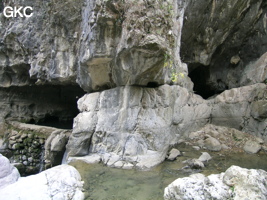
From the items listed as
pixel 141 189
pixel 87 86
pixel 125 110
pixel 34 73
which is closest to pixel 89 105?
pixel 87 86

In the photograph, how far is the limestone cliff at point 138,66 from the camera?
4.29m

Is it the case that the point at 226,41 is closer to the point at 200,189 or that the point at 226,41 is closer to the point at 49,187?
the point at 200,189

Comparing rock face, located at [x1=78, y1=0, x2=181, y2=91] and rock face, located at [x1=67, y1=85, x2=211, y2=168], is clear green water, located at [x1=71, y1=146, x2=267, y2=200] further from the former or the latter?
rock face, located at [x1=78, y1=0, x2=181, y2=91]

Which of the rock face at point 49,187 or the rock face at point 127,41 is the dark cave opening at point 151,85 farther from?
the rock face at point 49,187

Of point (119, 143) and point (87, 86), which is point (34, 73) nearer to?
point (87, 86)

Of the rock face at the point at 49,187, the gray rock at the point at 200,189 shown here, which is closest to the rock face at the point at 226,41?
the gray rock at the point at 200,189

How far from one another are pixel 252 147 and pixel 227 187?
3.81 m

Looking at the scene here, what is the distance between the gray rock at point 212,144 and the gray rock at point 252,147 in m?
0.67

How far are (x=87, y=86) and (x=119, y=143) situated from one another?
6.77 ft

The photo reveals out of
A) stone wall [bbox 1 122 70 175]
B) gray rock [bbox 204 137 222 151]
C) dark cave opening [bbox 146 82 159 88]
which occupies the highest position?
dark cave opening [bbox 146 82 159 88]

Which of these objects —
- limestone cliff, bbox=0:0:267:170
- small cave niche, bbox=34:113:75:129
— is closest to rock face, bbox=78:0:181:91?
limestone cliff, bbox=0:0:267:170

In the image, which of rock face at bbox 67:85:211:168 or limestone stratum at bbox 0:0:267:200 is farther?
rock face at bbox 67:85:211:168

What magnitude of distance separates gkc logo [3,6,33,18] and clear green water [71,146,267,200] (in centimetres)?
708

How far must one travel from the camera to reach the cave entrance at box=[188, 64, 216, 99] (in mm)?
9477
